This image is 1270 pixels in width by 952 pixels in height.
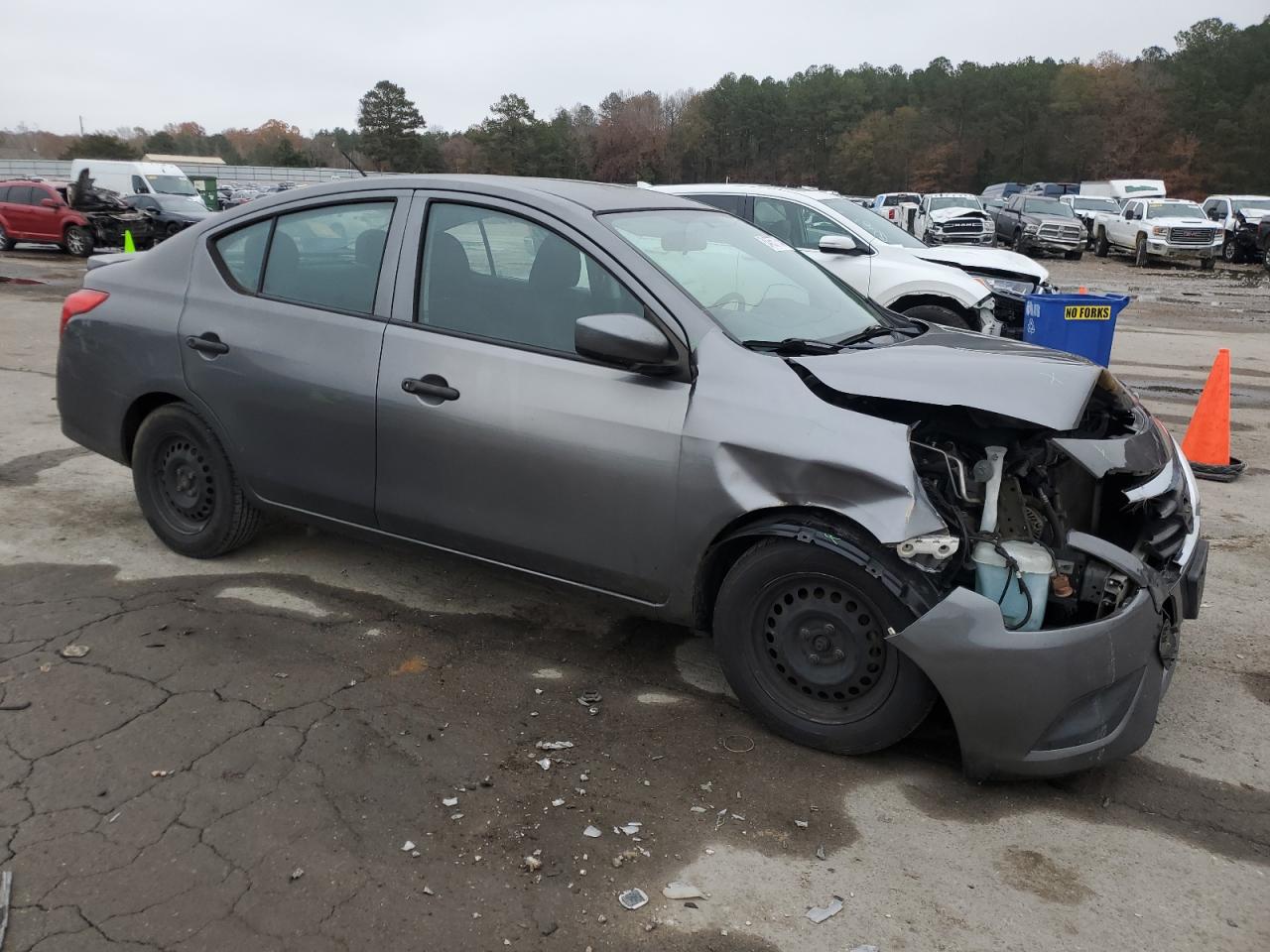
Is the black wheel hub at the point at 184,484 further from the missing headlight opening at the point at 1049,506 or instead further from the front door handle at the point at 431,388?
the missing headlight opening at the point at 1049,506

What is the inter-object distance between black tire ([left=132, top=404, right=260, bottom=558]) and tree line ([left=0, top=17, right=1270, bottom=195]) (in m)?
47.0

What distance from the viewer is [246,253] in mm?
4312

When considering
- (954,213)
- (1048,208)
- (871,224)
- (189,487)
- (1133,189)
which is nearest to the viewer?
(189,487)

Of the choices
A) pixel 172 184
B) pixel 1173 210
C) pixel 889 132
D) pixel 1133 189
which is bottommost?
pixel 172 184

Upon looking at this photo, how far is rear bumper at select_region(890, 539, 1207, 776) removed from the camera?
110 inches

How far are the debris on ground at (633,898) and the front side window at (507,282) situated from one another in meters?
1.80

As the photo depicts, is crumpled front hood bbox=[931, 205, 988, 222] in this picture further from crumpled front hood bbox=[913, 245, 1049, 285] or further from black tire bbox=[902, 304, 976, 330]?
black tire bbox=[902, 304, 976, 330]

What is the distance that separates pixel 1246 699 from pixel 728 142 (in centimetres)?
9889

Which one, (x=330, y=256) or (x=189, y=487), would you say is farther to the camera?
(x=189, y=487)

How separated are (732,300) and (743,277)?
285 millimetres

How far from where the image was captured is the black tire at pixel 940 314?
8812 millimetres

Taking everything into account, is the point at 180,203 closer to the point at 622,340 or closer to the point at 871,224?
the point at 871,224

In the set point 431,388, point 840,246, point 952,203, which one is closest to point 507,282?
point 431,388

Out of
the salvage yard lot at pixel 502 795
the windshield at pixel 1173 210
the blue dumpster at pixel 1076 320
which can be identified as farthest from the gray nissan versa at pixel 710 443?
the windshield at pixel 1173 210
